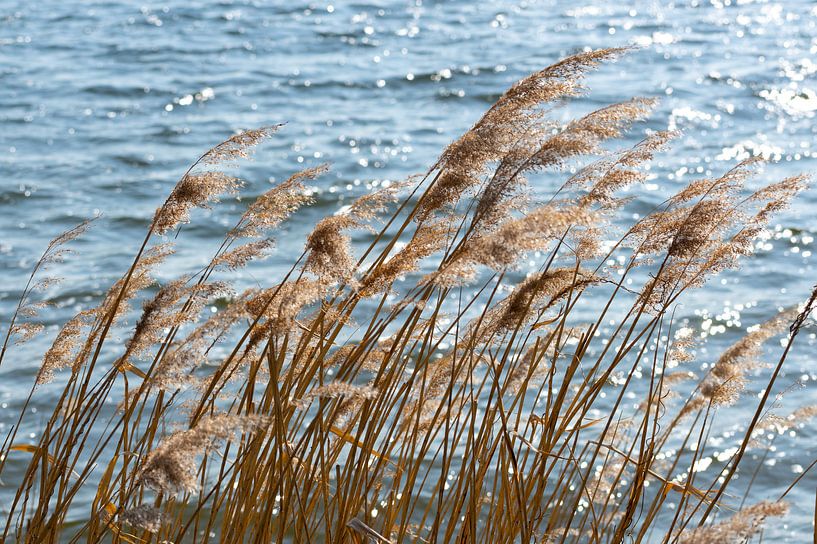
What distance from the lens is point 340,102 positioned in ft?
35.0

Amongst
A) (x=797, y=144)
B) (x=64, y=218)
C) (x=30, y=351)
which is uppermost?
(x=797, y=144)

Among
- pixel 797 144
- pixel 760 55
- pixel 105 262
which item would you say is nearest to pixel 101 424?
pixel 105 262

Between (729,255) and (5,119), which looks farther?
(5,119)

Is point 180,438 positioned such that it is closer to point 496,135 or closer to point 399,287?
point 496,135

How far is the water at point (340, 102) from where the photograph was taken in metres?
6.92

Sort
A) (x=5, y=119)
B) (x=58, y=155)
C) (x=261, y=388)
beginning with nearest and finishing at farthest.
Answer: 1. (x=261, y=388)
2. (x=58, y=155)
3. (x=5, y=119)

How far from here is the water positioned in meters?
6.92

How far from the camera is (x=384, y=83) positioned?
1121 centimetres

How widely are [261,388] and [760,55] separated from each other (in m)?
8.66

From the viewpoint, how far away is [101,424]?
514 centimetres

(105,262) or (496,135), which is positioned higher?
(105,262)

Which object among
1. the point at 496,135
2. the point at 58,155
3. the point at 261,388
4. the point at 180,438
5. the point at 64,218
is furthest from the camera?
the point at 58,155

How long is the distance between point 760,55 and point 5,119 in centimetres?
832

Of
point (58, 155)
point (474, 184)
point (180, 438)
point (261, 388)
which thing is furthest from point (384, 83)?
point (180, 438)
